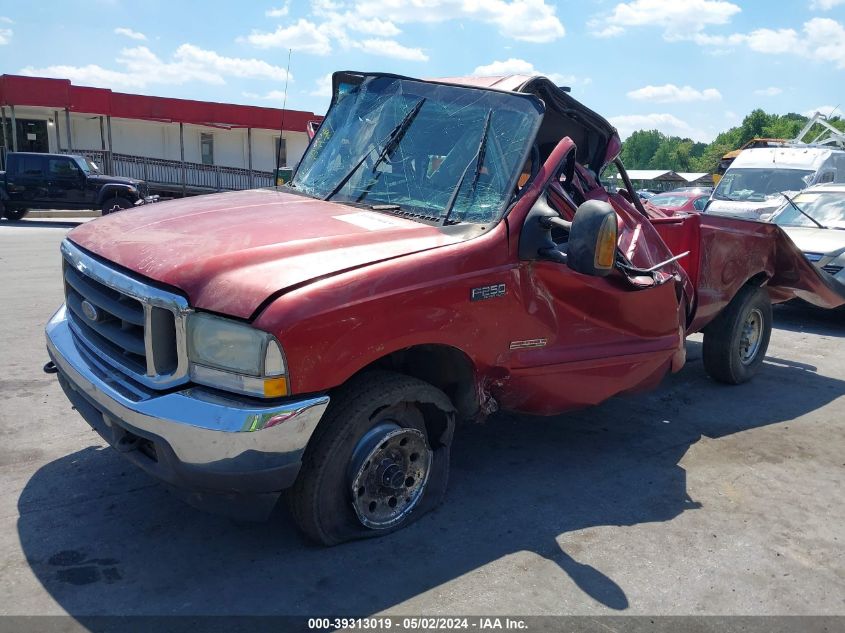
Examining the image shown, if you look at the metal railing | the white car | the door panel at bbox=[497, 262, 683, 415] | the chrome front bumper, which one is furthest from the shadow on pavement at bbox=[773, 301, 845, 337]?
the metal railing

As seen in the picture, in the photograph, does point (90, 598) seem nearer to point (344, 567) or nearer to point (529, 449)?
point (344, 567)

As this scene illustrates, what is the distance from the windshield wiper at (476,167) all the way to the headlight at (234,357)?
1.33 meters

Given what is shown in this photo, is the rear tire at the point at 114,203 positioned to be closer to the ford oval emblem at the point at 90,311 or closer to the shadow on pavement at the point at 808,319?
the shadow on pavement at the point at 808,319

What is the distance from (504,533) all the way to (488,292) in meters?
1.23

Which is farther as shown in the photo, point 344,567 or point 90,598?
point 344,567

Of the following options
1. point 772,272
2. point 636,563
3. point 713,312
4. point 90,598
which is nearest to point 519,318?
point 636,563

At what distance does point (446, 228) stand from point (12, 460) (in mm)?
2858

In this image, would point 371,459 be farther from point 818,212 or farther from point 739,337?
point 818,212

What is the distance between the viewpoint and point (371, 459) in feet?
11.1

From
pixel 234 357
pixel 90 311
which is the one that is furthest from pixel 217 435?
pixel 90 311

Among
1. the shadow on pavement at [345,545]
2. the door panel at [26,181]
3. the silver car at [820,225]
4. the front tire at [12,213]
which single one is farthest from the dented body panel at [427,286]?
the front tire at [12,213]

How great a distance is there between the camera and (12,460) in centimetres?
421

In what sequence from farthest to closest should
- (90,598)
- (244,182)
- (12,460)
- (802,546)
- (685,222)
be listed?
1. (244,182)
2. (685,222)
3. (12,460)
4. (802,546)
5. (90,598)

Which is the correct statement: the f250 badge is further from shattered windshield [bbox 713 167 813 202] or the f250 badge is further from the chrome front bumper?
shattered windshield [bbox 713 167 813 202]
